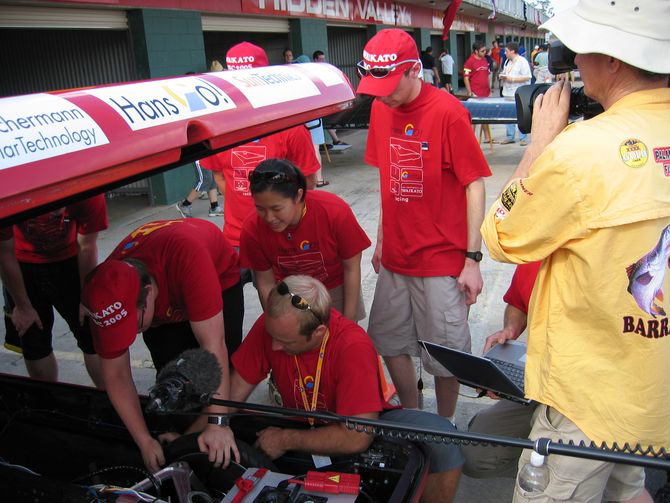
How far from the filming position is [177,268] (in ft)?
8.98

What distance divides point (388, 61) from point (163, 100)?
143 centimetres

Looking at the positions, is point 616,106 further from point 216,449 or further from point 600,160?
point 216,449

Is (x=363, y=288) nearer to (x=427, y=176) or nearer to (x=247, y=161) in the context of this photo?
(x=247, y=161)

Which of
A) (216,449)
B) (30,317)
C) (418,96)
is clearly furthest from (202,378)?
(30,317)

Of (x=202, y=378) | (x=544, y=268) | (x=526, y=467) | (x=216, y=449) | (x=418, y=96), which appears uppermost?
(x=418, y=96)

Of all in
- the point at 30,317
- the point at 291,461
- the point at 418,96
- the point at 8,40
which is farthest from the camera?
the point at 8,40

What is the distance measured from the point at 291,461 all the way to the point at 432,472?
527 mm

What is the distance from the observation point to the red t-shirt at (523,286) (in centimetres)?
256

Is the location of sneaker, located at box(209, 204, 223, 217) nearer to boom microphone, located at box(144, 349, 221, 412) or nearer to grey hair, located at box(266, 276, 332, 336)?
grey hair, located at box(266, 276, 332, 336)

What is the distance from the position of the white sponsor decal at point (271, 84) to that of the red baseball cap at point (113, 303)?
80 cm

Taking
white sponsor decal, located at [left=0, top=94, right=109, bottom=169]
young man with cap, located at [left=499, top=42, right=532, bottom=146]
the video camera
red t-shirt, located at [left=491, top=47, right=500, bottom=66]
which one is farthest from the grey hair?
red t-shirt, located at [left=491, top=47, right=500, bottom=66]

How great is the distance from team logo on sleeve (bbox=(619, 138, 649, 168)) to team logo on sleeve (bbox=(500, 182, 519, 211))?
0.87 feet

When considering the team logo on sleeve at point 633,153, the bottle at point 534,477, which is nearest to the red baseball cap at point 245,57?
the team logo on sleeve at point 633,153

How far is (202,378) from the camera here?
6.02 feet
